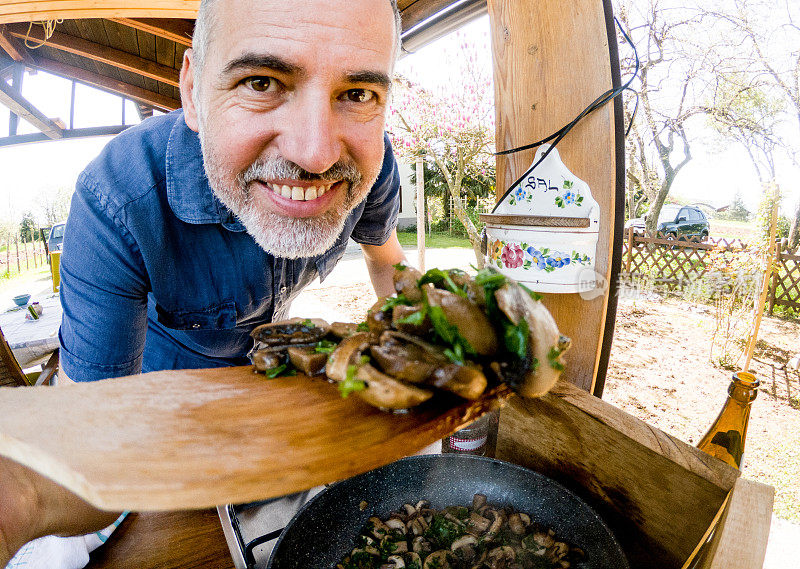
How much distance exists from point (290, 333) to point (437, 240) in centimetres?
1717

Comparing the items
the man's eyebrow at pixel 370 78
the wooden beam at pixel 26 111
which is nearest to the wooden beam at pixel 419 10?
the man's eyebrow at pixel 370 78

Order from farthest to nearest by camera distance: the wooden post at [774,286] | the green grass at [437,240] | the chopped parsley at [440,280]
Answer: the green grass at [437,240], the wooden post at [774,286], the chopped parsley at [440,280]

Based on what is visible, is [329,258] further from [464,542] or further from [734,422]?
[734,422]

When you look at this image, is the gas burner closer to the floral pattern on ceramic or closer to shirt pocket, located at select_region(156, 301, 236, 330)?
shirt pocket, located at select_region(156, 301, 236, 330)

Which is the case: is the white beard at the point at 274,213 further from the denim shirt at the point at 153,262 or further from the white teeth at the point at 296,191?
the denim shirt at the point at 153,262

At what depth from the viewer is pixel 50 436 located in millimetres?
752

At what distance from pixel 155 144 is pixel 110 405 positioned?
1505 millimetres

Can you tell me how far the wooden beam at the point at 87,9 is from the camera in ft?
9.02

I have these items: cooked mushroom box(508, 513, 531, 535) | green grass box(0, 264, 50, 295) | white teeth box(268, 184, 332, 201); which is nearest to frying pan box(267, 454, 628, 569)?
cooked mushroom box(508, 513, 531, 535)

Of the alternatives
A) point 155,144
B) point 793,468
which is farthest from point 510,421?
point 793,468

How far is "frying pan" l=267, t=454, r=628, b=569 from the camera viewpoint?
4.37 ft

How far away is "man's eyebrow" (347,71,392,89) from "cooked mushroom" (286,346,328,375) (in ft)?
3.10

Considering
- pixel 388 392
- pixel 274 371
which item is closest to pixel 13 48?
pixel 274 371

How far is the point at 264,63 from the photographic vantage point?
142cm
